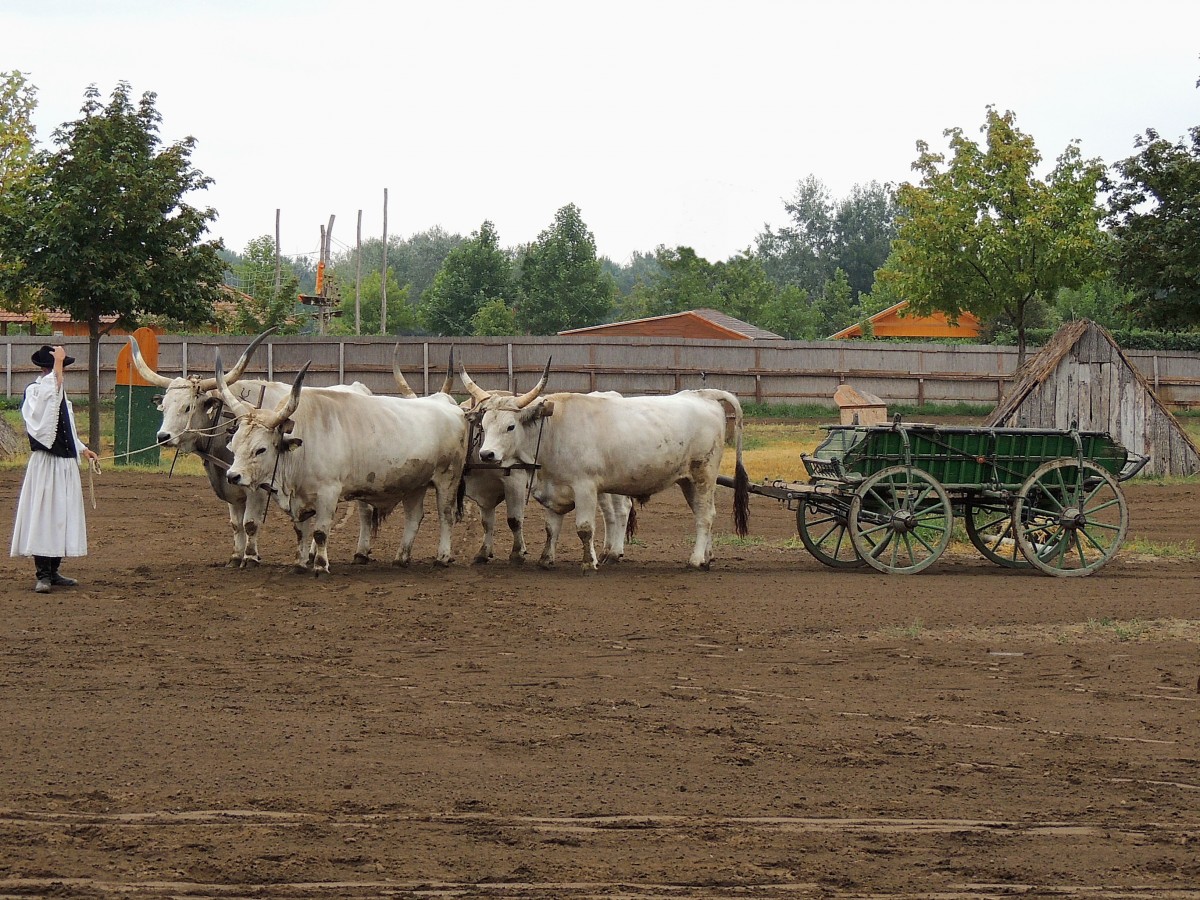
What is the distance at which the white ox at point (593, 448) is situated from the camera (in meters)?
14.0

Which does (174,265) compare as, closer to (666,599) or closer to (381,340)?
(381,340)

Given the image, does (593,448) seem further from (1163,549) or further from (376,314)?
(376,314)

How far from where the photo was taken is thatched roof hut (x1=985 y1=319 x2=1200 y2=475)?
22797 millimetres

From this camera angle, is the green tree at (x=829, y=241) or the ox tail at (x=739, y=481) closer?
the ox tail at (x=739, y=481)

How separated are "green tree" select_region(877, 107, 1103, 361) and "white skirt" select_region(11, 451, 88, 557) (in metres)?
25.8

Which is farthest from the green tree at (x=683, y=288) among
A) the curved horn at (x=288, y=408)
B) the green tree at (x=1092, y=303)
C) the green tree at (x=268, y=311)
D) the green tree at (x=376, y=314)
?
the curved horn at (x=288, y=408)

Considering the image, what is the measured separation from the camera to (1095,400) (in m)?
23.5

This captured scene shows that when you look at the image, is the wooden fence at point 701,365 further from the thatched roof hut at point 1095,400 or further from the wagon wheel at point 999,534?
the wagon wheel at point 999,534

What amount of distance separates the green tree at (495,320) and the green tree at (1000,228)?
24190 mm

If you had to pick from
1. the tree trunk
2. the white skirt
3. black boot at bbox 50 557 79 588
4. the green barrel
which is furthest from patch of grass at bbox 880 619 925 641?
the tree trunk

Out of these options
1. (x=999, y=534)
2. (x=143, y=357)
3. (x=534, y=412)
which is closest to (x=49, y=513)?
(x=534, y=412)

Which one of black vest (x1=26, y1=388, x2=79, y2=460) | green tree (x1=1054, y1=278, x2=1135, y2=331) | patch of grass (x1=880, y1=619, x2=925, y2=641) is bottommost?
patch of grass (x1=880, y1=619, x2=925, y2=641)

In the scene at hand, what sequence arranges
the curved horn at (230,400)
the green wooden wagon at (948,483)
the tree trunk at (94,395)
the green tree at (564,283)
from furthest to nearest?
the green tree at (564,283) → the tree trunk at (94,395) → the green wooden wagon at (948,483) → the curved horn at (230,400)

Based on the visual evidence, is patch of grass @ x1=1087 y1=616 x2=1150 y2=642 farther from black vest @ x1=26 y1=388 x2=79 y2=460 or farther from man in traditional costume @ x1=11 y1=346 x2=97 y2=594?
black vest @ x1=26 y1=388 x2=79 y2=460
